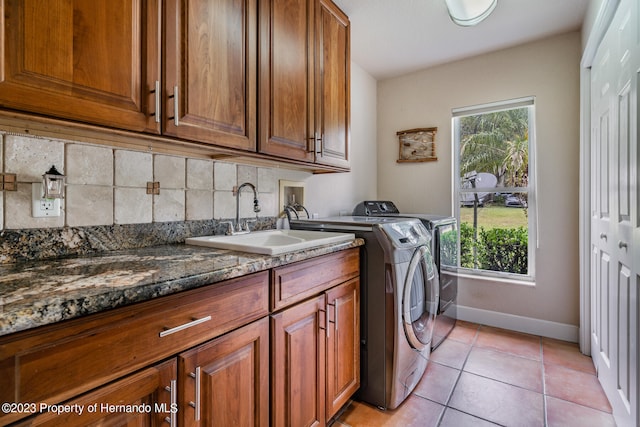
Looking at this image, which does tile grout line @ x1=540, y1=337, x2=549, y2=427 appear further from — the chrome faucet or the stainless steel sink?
the chrome faucet

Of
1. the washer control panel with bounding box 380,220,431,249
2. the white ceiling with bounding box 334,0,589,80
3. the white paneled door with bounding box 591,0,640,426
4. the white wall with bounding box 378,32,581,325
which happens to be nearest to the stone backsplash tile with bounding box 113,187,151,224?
the washer control panel with bounding box 380,220,431,249

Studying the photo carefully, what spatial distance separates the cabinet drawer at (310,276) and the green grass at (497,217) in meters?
1.77

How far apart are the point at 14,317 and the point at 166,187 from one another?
978mm

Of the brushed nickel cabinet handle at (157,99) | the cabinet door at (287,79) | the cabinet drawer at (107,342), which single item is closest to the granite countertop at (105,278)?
the cabinet drawer at (107,342)

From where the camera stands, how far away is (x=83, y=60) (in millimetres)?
918

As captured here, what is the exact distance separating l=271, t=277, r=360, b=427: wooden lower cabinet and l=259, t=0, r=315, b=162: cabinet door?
0.79 meters

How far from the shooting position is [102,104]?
3.14ft

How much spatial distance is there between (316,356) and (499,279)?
7.08ft

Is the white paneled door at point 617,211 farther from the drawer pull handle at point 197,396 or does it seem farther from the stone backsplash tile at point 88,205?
the stone backsplash tile at point 88,205

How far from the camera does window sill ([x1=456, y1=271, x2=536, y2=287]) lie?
2.65 meters

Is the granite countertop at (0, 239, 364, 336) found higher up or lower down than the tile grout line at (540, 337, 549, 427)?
higher up

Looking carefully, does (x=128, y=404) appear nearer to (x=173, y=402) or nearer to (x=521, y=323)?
(x=173, y=402)

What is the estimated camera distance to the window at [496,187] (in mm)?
2684

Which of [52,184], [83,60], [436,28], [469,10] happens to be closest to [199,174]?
[52,184]
